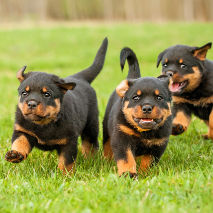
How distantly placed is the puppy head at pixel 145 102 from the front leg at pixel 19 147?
935mm

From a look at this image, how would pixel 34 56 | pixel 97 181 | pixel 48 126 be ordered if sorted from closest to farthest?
pixel 97 181 → pixel 48 126 → pixel 34 56

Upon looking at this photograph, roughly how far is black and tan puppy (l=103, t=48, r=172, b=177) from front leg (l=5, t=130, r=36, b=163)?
2.55 ft

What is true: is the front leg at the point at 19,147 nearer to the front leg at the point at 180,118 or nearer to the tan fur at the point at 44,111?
the tan fur at the point at 44,111

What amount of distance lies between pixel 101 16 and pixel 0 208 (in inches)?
771

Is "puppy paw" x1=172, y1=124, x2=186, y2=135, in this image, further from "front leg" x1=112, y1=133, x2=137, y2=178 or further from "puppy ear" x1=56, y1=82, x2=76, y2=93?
"puppy ear" x1=56, y1=82, x2=76, y2=93

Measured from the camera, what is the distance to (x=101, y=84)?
33.3 feet

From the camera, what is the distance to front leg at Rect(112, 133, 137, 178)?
3424 millimetres

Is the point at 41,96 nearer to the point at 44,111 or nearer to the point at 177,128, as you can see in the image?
the point at 44,111

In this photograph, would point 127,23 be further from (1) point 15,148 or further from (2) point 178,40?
(1) point 15,148

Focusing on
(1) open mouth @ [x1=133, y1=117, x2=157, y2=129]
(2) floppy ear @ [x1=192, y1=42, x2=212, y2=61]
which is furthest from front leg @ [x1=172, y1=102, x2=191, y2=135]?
(1) open mouth @ [x1=133, y1=117, x2=157, y2=129]

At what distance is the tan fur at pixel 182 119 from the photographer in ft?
14.7

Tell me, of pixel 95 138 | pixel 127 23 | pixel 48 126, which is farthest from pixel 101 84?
pixel 127 23

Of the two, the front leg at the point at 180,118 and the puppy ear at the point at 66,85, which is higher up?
the puppy ear at the point at 66,85

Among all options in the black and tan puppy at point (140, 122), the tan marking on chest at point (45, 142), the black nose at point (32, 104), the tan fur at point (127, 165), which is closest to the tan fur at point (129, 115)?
the black and tan puppy at point (140, 122)
